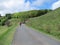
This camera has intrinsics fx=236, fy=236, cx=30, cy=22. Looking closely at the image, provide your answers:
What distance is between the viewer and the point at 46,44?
59.5 ft

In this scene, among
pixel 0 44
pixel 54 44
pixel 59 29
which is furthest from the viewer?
pixel 59 29

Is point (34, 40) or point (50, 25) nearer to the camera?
point (34, 40)

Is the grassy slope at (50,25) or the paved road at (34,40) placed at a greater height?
the paved road at (34,40)

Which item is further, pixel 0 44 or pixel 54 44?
pixel 0 44

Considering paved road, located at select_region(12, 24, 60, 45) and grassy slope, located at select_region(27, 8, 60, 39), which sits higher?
paved road, located at select_region(12, 24, 60, 45)

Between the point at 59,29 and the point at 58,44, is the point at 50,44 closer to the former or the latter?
the point at 58,44

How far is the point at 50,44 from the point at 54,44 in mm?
308

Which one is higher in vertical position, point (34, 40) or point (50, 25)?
point (34, 40)

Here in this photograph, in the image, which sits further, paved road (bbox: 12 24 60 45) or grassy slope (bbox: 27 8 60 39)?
grassy slope (bbox: 27 8 60 39)

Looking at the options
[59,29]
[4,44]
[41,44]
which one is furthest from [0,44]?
[59,29]

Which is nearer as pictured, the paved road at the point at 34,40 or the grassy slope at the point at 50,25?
the paved road at the point at 34,40

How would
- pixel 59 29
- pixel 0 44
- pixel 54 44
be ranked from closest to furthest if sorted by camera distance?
pixel 54 44 → pixel 0 44 → pixel 59 29

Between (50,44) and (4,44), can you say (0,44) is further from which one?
(50,44)

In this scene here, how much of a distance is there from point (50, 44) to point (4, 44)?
5030 mm
